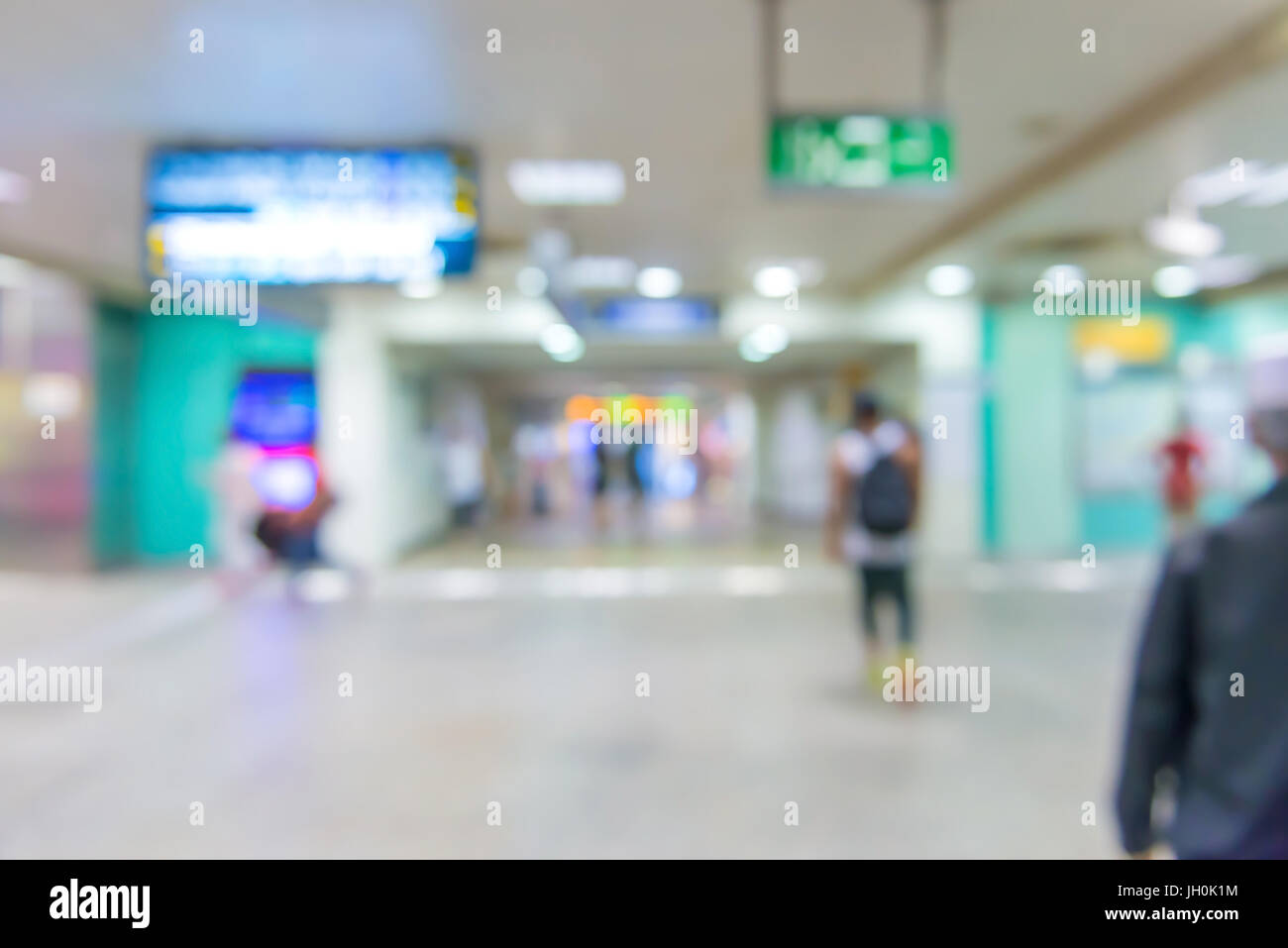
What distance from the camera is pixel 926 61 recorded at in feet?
14.2

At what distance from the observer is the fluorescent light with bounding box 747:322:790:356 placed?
38.0ft

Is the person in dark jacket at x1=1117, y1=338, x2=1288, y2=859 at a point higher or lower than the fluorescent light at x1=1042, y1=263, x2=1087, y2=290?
lower

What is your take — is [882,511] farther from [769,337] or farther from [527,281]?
[769,337]

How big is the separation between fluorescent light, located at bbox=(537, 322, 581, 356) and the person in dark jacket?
9.71 metres

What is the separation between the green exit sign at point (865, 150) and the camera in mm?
3721

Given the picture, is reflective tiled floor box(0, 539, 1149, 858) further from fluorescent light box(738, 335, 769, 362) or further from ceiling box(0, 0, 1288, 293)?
fluorescent light box(738, 335, 769, 362)

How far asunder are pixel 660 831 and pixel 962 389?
9.55m

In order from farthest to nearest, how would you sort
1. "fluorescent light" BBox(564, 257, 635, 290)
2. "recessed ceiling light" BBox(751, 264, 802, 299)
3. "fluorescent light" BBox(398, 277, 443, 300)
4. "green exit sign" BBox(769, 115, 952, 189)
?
"fluorescent light" BBox(398, 277, 443, 300) < "recessed ceiling light" BBox(751, 264, 802, 299) < "fluorescent light" BBox(564, 257, 635, 290) < "green exit sign" BBox(769, 115, 952, 189)

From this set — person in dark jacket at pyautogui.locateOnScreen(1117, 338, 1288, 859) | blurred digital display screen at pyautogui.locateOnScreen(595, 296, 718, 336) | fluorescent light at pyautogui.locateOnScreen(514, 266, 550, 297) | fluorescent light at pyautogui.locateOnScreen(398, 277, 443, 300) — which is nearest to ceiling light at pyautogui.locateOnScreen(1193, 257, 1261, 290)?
blurred digital display screen at pyautogui.locateOnScreen(595, 296, 718, 336)

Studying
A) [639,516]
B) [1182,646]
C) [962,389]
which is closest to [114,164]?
[1182,646]

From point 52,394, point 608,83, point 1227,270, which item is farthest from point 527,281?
point 1227,270

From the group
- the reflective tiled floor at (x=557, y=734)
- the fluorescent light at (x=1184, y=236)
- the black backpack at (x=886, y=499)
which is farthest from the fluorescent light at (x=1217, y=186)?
the reflective tiled floor at (x=557, y=734)

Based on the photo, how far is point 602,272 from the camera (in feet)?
32.8

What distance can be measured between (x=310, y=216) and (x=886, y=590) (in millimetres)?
3558
